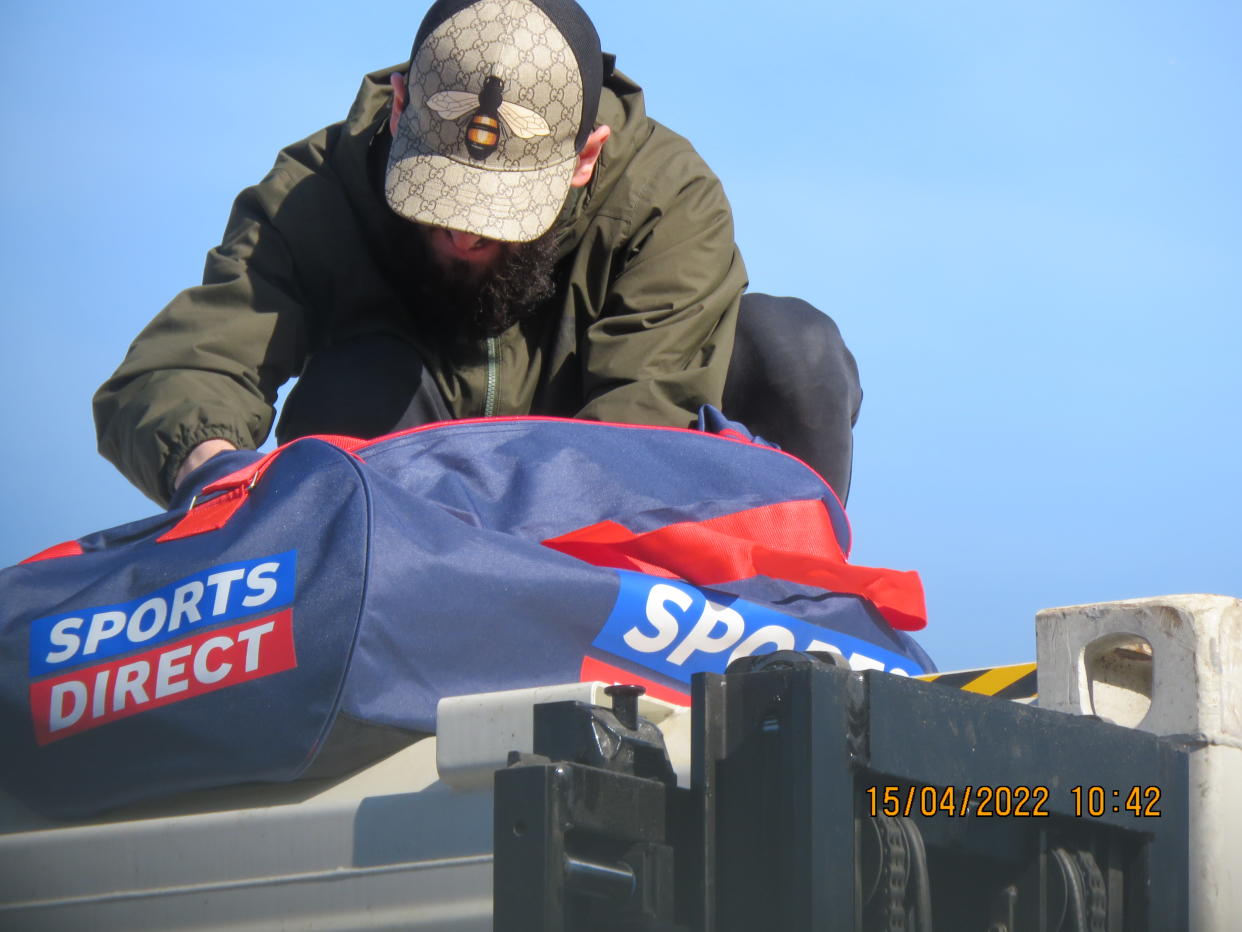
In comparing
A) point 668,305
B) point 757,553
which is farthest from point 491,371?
point 757,553

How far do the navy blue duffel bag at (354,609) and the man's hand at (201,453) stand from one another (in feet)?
1.15

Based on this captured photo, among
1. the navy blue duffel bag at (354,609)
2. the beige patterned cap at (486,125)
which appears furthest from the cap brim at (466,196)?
the navy blue duffel bag at (354,609)

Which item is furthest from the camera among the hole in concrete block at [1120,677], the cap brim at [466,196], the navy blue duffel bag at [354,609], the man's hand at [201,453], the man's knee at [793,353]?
the man's knee at [793,353]

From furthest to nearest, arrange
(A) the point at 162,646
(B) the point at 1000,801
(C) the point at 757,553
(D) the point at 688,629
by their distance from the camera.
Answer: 1. (C) the point at 757,553
2. (D) the point at 688,629
3. (A) the point at 162,646
4. (B) the point at 1000,801

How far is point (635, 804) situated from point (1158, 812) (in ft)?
1.42

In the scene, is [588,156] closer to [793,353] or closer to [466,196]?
[466,196]

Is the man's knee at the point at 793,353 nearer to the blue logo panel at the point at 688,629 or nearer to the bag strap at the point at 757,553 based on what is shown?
the bag strap at the point at 757,553

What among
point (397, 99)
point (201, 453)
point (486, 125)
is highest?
point (397, 99)

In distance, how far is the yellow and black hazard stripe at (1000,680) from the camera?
1.58 meters

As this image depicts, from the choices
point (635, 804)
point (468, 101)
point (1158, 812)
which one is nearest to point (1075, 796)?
point (1158, 812)

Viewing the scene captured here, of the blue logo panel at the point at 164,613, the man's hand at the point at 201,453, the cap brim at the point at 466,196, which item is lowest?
the blue logo panel at the point at 164,613

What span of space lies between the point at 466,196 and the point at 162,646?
0.96 metres

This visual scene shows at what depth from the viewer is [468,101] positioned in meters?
2.23

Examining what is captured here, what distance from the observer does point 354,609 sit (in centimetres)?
141
